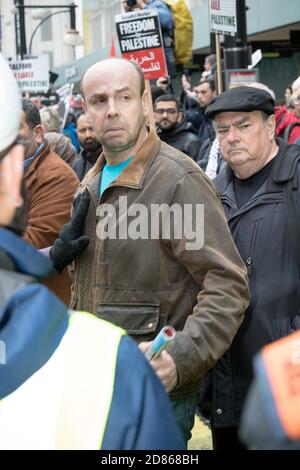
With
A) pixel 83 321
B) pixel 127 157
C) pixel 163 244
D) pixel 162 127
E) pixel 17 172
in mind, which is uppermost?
pixel 17 172

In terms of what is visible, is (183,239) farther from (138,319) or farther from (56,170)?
(56,170)

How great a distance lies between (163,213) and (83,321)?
1.88 metres

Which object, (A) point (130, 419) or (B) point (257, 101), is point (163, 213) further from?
(A) point (130, 419)

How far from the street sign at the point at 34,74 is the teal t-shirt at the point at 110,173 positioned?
13.2 metres

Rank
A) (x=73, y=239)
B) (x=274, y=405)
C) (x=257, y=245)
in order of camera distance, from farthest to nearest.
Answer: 1. (x=257, y=245)
2. (x=73, y=239)
3. (x=274, y=405)

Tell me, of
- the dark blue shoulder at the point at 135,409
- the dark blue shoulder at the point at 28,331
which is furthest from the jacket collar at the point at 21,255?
the dark blue shoulder at the point at 135,409

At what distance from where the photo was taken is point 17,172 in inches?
53.0

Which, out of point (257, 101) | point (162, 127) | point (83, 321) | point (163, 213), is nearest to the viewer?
point (83, 321)

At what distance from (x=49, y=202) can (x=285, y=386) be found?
3749 mm

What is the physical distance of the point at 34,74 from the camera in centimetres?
1659

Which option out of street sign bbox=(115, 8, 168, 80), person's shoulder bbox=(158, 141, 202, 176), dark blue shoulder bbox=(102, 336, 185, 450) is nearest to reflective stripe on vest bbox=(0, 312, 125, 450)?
dark blue shoulder bbox=(102, 336, 185, 450)

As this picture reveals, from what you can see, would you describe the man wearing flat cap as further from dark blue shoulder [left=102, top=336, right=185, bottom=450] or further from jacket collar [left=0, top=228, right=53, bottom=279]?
jacket collar [left=0, top=228, right=53, bottom=279]

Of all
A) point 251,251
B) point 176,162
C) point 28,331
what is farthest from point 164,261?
point 28,331
